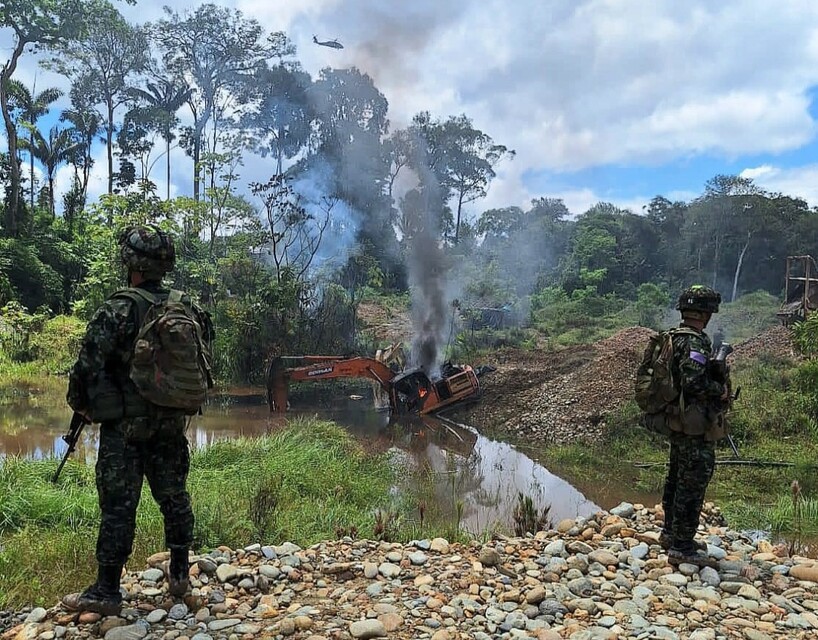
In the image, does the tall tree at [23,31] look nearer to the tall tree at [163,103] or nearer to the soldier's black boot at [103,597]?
the tall tree at [163,103]

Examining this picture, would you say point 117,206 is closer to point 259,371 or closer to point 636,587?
point 259,371

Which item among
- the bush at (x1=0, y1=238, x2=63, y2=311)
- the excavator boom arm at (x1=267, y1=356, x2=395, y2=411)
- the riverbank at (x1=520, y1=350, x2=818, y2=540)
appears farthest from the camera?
the bush at (x1=0, y1=238, x2=63, y2=311)

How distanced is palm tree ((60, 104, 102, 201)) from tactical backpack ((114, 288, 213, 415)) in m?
26.7

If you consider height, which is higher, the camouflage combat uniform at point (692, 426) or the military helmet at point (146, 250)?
the military helmet at point (146, 250)

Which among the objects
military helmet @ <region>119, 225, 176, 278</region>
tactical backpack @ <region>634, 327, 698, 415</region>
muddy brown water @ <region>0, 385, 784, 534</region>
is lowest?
muddy brown water @ <region>0, 385, 784, 534</region>

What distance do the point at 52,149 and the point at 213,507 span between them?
85.6 feet

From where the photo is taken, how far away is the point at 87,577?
3.60m

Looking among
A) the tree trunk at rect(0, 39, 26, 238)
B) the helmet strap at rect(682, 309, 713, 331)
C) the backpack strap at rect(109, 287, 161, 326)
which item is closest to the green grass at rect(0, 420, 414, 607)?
the backpack strap at rect(109, 287, 161, 326)

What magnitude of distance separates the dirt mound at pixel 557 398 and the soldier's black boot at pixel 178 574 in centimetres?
736

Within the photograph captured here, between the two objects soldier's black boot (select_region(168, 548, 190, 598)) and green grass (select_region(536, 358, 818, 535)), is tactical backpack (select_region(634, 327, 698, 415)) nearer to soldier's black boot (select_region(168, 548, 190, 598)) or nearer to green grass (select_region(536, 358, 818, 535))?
green grass (select_region(536, 358, 818, 535))

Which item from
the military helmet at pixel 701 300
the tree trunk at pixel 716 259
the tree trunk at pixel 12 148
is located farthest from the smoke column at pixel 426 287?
the tree trunk at pixel 716 259

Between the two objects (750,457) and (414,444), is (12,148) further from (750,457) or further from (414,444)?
(750,457)

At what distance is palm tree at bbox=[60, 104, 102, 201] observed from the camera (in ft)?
87.1

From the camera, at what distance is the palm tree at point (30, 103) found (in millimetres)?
23500
